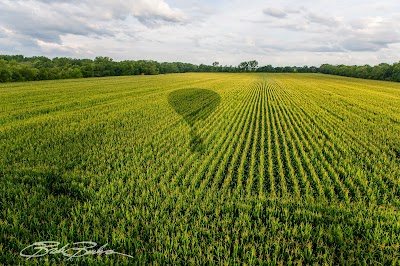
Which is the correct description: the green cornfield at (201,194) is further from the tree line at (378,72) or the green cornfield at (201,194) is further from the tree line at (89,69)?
the tree line at (378,72)

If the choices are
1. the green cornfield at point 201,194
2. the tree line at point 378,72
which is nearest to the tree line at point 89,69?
the tree line at point 378,72

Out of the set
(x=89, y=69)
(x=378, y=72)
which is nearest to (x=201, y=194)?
(x=89, y=69)

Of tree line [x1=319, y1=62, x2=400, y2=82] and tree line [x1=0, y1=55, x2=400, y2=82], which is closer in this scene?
tree line [x1=0, y1=55, x2=400, y2=82]

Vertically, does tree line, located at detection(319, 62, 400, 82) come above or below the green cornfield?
above

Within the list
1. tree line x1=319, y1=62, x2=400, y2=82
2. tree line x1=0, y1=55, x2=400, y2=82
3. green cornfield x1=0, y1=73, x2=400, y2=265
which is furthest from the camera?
tree line x1=319, y1=62, x2=400, y2=82

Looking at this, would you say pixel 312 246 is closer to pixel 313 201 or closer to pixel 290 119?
pixel 313 201

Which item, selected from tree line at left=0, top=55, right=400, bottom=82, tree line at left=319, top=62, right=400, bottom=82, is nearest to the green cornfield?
tree line at left=0, top=55, right=400, bottom=82

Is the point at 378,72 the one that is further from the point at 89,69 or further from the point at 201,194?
the point at 201,194

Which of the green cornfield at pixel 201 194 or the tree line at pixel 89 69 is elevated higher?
the tree line at pixel 89 69

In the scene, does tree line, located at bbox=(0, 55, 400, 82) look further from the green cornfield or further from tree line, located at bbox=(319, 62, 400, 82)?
the green cornfield
